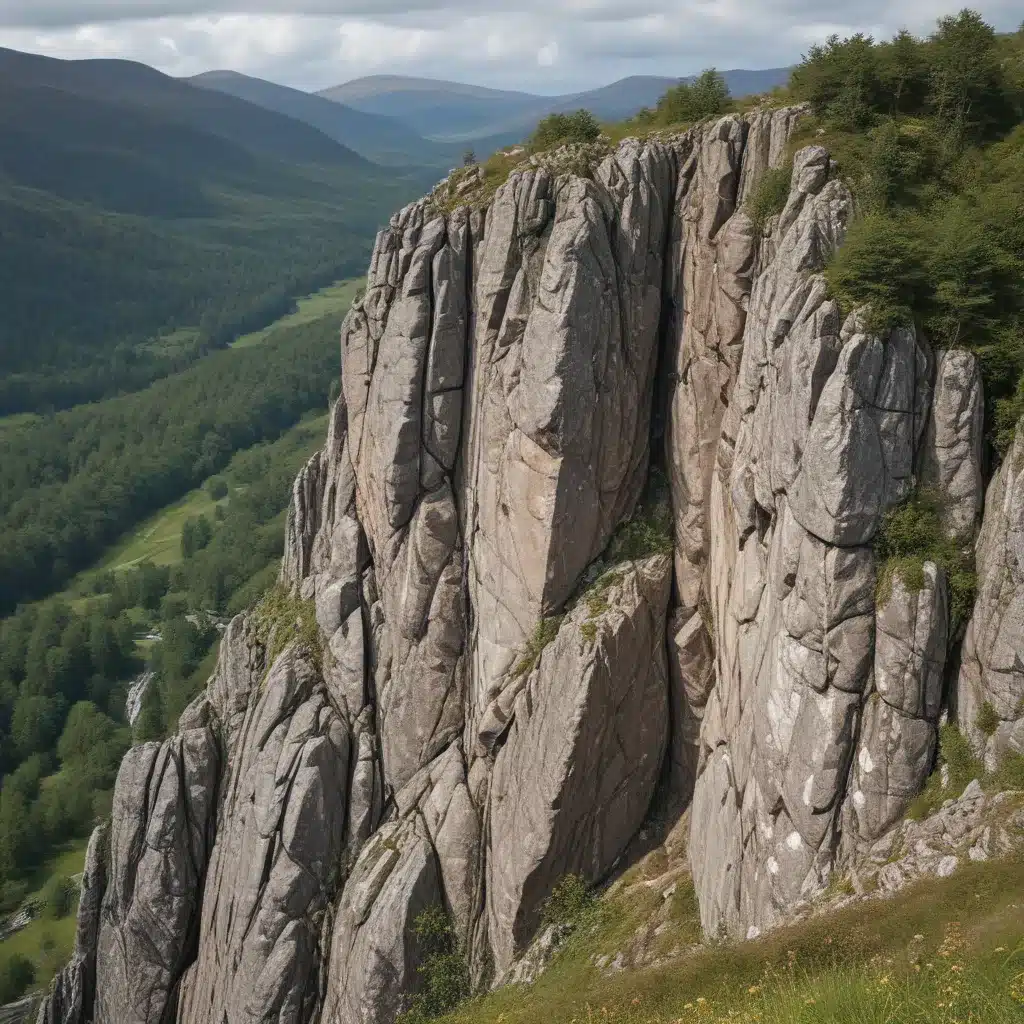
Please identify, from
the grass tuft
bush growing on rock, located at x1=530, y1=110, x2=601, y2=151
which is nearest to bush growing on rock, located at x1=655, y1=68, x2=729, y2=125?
bush growing on rock, located at x1=530, y1=110, x2=601, y2=151

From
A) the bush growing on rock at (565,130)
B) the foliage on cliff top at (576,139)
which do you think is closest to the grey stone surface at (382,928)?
the foliage on cliff top at (576,139)

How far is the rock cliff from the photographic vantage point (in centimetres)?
2705

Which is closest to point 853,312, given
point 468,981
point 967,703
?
point 967,703

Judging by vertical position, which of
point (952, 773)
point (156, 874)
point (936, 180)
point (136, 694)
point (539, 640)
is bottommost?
point (136, 694)

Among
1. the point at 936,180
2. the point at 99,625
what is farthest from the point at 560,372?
the point at 99,625

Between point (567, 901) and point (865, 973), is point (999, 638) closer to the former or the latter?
point (865, 973)

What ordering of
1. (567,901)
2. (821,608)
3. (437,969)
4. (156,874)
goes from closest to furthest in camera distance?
(821,608)
(567,901)
(437,969)
(156,874)

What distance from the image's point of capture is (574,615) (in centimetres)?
3884

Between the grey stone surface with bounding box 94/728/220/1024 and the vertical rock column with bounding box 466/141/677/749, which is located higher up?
the vertical rock column with bounding box 466/141/677/749

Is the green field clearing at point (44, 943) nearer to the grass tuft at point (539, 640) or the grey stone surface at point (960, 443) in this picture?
the grass tuft at point (539, 640)

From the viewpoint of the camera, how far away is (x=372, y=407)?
151 feet

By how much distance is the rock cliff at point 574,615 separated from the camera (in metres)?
27.0

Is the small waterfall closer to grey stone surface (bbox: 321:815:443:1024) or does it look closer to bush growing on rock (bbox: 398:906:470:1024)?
grey stone surface (bbox: 321:815:443:1024)

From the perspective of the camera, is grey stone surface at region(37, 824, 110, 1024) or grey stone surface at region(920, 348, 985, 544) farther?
grey stone surface at region(37, 824, 110, 1024)
